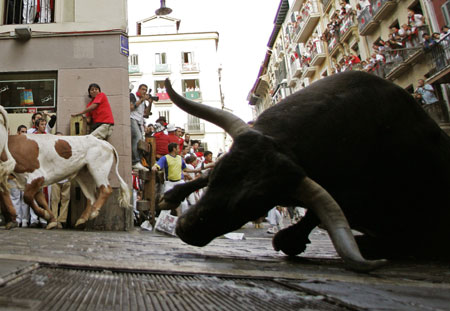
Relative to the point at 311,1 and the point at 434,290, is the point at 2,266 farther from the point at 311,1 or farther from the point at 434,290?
the point at 311,1

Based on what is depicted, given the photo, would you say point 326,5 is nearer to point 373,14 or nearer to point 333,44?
point 333,44

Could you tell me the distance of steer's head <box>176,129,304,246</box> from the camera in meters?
1.98

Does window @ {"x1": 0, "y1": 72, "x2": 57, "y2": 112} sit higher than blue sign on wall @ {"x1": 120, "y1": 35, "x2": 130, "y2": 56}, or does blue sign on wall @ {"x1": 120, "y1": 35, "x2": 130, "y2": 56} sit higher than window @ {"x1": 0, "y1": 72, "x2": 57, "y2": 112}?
blue sign on wall @ {"x1": 120, "y1": 35, "x2": 130, "y2": 56}

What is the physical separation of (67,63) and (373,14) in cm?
1913

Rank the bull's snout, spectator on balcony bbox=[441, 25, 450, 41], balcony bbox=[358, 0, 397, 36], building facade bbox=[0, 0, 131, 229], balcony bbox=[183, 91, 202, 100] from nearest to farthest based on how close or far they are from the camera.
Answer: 1. the bull's snout
2. building facade bbox=[0, 0, 131, 229]
3. spectator on balcony bbox=[441, 25, 450, 41]
4. balcony bbox=[358, 0, 397, 36]
5. balcony bbox=[183, 91, 202, 100]

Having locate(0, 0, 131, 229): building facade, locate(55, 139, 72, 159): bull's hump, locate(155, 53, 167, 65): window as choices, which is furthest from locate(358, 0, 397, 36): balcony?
locate(155, 53, 167, 65): window

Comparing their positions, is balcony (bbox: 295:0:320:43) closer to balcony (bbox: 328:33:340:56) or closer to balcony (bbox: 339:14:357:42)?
balcony (bbox: 328:33:340:56)

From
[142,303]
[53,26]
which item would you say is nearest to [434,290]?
[142,303]

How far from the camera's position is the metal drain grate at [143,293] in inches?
43.4

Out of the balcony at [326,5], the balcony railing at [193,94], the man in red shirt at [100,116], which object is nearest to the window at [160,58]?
the balcony railing at [193,94]

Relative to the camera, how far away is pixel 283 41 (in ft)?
135

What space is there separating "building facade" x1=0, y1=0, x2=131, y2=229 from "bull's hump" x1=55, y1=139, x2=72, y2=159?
3.45 feet

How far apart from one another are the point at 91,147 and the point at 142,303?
5854 mm

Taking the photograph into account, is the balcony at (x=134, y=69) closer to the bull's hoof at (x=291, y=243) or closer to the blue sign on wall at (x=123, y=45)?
the blue sign on wall at (x=123, y=45)
